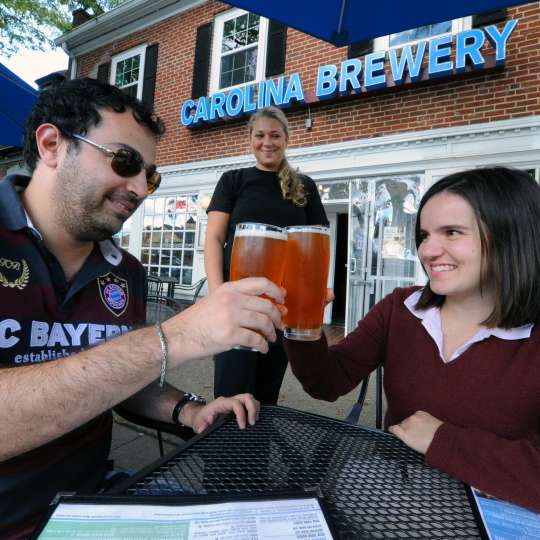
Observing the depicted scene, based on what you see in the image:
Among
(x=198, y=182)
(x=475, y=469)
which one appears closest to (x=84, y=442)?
(x=475, y=469)

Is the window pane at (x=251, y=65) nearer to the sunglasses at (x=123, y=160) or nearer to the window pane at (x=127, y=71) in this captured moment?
the window pane at (x=127, y=71)

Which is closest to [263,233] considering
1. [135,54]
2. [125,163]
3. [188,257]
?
[125,163]

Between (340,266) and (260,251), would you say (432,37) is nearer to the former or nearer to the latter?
(340,266)

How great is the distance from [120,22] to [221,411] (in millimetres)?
10296

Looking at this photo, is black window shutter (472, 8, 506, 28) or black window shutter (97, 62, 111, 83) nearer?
black window shutter (472, 8, 506, 28)

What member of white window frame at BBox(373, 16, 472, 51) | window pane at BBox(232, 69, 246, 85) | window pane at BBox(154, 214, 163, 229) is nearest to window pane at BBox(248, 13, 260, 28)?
window pane at BBox(232, 69, 246, 85)

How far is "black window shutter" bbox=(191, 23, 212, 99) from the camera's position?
7688mm

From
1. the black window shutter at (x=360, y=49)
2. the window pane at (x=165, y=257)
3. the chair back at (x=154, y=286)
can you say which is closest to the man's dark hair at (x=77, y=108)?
the black window shutter at (x=360, y=49)

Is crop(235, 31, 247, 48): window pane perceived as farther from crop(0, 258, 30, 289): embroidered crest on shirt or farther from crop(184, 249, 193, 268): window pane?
crop(0, 258, 30, 289): embroidered crest on shirt

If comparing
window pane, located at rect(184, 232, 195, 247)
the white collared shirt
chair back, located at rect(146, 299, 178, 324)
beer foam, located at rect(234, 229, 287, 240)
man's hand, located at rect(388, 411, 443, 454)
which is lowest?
man's hand, located at rect(388, 411, 443, 454)

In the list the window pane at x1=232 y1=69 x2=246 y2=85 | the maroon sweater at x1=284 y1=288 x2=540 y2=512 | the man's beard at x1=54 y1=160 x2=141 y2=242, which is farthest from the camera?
the window pane at x1=232 y1=69 x2=246 y2=85

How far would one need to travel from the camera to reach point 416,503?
0.78 m

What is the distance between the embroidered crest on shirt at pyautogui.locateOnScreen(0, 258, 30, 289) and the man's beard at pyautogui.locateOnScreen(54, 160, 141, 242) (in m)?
0.20

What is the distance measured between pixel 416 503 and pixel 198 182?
298 inches
